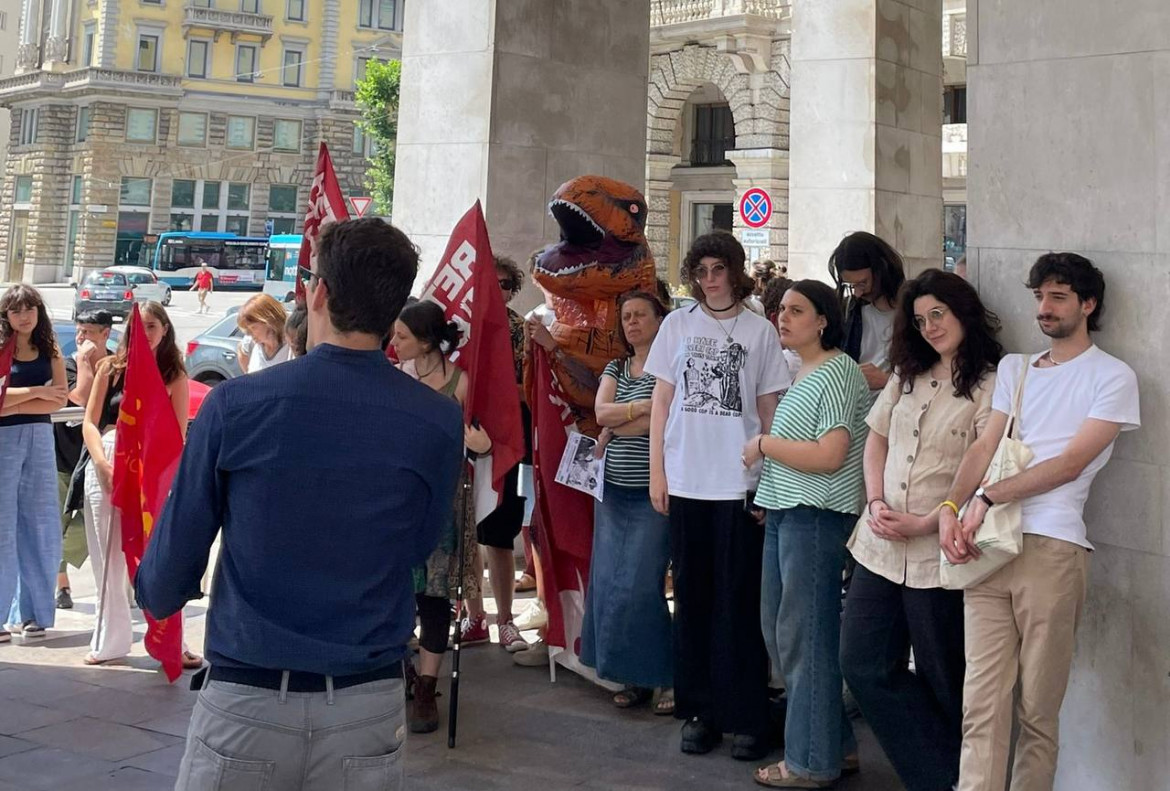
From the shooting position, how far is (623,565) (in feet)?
19.5

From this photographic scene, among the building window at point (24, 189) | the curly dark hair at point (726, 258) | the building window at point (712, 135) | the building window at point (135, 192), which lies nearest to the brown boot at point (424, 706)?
the curly dark hair at point (726, 258)

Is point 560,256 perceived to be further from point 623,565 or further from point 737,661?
point 737,661

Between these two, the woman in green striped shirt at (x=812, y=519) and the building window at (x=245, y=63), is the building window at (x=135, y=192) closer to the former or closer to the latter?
the building window at (x=245, y=63)

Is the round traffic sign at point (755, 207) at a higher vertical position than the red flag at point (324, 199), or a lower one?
higher

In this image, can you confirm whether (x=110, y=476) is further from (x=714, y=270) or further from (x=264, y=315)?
(x=714, y=270)

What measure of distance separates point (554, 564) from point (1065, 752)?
2.74 metres

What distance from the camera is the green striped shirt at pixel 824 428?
4.95 metres

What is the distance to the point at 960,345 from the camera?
4605 mm

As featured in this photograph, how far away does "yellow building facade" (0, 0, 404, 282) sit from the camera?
65.4 meters

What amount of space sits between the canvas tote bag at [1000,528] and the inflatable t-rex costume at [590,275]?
2521 mm

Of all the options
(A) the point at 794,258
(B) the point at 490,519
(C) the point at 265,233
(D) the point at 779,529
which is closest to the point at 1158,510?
(D) the point at 779,529

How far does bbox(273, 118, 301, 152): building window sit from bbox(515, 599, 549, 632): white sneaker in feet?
214

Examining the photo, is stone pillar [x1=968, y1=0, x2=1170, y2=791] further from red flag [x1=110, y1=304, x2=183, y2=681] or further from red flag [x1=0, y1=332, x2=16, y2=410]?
red flag [x1=0, y1=332, x2=16, y2=410]

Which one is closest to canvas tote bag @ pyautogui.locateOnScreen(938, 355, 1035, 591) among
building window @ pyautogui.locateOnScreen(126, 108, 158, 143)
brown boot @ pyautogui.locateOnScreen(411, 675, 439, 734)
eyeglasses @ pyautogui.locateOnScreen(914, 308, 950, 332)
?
eyeglasses @ pyautogui.locateOnScreen(914, 308, 950, 332)
